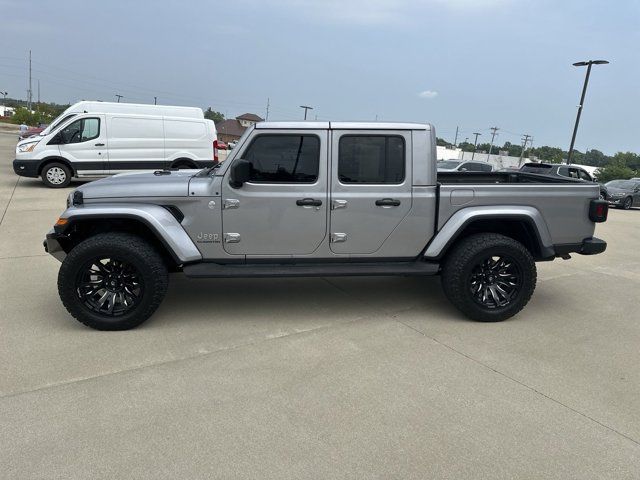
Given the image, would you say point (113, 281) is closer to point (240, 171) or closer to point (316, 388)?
point (240, 171)

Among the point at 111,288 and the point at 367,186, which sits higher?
the point at 367,186

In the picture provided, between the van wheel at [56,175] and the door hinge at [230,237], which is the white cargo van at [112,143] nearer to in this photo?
the van wheel at [56,175]

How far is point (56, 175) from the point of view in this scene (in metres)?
12.3

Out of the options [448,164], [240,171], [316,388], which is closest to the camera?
[316,388]

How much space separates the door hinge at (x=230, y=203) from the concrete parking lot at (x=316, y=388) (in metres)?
1.08

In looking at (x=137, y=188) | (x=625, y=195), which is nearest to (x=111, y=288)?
(x=137, y=188)

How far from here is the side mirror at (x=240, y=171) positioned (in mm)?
3986

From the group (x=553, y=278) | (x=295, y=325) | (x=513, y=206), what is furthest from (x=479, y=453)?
(x=553, y=278)

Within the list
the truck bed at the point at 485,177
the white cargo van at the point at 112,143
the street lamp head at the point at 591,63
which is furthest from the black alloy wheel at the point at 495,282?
the street lamp head at the point at 591,63

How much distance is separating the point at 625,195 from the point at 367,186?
58.1 ft

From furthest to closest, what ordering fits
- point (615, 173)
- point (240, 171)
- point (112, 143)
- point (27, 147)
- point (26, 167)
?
point (615, 173), point (112, 143), point (27, 147), point (26, 167), point (240, 171)

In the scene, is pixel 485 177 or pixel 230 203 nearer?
pixel 230 203

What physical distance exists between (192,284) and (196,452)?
10.0ft

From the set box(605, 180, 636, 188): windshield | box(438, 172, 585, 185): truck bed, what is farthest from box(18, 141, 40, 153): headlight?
box(605, 180, 636, 188): windshield
